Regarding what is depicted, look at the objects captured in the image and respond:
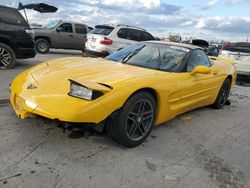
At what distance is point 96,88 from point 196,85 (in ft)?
7.01

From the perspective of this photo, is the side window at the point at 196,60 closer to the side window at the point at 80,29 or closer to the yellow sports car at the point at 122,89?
the yellow sports car at the point at 122,89

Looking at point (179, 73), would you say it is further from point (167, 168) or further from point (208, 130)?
point (167, 168)

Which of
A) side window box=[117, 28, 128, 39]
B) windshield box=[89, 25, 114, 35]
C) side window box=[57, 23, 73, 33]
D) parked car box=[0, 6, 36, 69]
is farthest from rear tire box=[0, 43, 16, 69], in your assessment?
side window box=[57, 23, 73, 33]

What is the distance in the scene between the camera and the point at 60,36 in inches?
573

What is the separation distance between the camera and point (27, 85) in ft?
11.8

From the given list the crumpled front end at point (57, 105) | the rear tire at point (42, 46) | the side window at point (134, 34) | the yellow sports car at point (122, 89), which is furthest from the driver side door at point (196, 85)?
the rear tire at point (42, 46)

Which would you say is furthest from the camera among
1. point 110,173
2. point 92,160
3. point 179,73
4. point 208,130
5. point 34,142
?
point 208,130

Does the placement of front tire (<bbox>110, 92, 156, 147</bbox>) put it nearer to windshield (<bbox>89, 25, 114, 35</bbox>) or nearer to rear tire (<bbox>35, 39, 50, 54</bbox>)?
windshield (<bbox>89, 25, 114, 35</bbox>)

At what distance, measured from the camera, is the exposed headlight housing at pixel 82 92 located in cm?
308

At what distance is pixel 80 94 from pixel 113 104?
0.37 m

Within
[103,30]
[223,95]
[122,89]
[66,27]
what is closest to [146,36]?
[103,30]

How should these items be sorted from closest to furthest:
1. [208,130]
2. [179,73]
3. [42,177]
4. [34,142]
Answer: [42,177] → [34,142] → [179,73] → [208,130]

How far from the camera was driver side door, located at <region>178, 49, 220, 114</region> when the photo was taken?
4.40m

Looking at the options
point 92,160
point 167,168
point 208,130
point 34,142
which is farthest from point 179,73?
point 34,142
